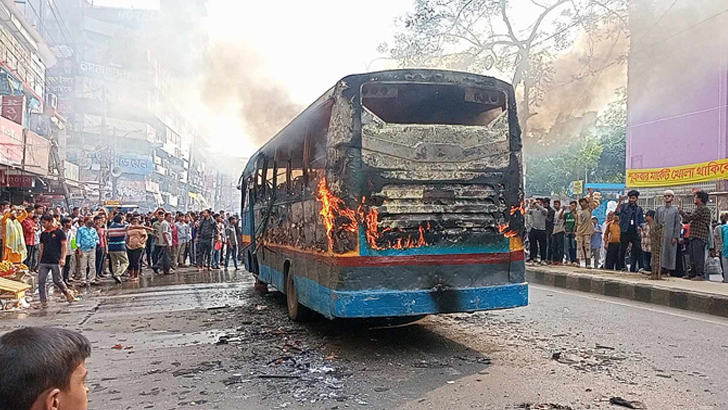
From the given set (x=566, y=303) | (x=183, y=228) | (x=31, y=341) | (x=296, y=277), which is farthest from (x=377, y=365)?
(x=183, y=228)

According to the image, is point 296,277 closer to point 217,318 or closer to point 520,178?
point 217,318

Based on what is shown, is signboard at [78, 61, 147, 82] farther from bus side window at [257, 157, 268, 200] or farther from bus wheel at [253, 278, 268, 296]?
bus side window at [257, 157, 268, 200]

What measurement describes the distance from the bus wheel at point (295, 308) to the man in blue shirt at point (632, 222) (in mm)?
8118

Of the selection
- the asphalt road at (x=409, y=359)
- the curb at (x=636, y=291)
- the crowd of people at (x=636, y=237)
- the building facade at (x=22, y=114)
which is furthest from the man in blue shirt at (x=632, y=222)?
the building facade at (x=22, y=114)

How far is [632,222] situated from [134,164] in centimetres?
5375

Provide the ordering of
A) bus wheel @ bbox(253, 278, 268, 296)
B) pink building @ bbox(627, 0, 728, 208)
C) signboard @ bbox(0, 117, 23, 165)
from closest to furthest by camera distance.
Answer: bus wheel @ bbox(253, 278, 268, 296) < pink building @ bbox(627, 0, 728, 208) < signboard @ bbox(0, 117, 23, 165)

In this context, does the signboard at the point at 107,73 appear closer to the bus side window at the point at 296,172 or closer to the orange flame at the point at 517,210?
the bus side window at the point at 296,172

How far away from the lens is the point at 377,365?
609 centimetres

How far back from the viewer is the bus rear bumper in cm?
637

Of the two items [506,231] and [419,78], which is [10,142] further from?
[506,231]

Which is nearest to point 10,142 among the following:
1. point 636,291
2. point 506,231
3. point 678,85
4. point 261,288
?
point 261,288

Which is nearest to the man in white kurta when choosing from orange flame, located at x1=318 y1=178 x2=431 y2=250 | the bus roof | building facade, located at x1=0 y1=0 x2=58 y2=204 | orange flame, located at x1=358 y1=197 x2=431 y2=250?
the bus roof

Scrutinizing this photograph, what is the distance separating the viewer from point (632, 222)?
1324cm

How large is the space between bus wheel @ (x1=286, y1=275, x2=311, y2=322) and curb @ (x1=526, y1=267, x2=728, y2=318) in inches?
240
